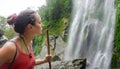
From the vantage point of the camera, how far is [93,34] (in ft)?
41.3

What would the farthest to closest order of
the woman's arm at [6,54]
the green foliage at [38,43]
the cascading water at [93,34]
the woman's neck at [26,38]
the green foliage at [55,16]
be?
the green foliage at [38,43]
the green foliage at [55,16]
the cascading water at [93,34]
the woman's neck at [26,38]
the woman's arm at [6,54]

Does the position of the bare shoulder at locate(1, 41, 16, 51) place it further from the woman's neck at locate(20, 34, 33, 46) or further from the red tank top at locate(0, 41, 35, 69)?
the woman's neck at locate(20, 34, 33, 46)

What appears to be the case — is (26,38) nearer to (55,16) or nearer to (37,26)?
(37,26)

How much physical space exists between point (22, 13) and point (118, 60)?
9.36 metres

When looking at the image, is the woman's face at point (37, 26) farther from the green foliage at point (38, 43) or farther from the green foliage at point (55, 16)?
the green foliage at point (38, 43)

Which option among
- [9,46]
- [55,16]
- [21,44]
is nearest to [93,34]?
[55,16]

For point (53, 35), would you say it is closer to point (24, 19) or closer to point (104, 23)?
point (104, 23)

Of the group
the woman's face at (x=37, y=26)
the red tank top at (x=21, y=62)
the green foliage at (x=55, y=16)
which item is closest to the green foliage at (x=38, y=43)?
the green foliage at (x=55, y=16)

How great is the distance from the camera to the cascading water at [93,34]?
11.6 metres

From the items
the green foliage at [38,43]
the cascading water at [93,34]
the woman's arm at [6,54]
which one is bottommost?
the green foliage at [38,43]

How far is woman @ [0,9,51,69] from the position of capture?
193 centimetres

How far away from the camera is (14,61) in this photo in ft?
6.43

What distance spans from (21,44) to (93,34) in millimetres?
10668

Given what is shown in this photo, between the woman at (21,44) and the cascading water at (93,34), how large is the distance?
30.1 ft
